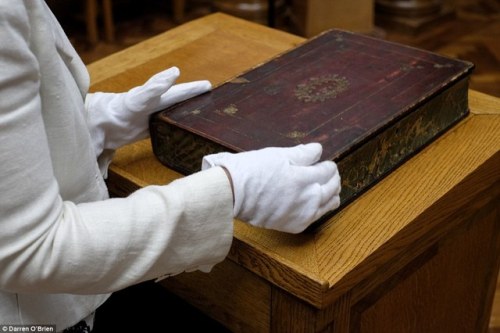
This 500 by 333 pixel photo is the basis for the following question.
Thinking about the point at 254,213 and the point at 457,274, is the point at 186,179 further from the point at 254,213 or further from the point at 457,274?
the point at 457,274

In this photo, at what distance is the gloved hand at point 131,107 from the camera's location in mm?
1111

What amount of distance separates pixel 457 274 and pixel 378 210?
318 mm

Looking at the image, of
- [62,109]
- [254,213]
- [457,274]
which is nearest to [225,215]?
[254,213]

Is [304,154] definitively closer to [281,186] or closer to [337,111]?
[281,186]

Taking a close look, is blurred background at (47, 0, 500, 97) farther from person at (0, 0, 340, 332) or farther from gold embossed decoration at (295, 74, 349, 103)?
person at (0, 0, 340, 332)

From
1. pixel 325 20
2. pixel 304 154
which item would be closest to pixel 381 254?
pixel 304 154

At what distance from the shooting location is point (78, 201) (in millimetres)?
977

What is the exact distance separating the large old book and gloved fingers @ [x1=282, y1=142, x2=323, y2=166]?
59 mm

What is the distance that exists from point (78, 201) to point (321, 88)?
430mm

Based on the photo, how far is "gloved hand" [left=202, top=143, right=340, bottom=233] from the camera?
90 centimetres

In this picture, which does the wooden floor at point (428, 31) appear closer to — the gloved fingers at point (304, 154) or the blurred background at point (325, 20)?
the blurred background at point (325, 20)

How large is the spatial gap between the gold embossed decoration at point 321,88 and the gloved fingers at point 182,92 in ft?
0.48

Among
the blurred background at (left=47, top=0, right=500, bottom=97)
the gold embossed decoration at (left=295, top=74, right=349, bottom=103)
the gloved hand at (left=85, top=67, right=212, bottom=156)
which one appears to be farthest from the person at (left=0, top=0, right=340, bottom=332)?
the blurred background at (left=47, top=0, right=500, bottom=97)

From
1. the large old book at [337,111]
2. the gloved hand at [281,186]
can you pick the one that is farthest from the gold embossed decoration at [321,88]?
the gloved hand at [281,186]
